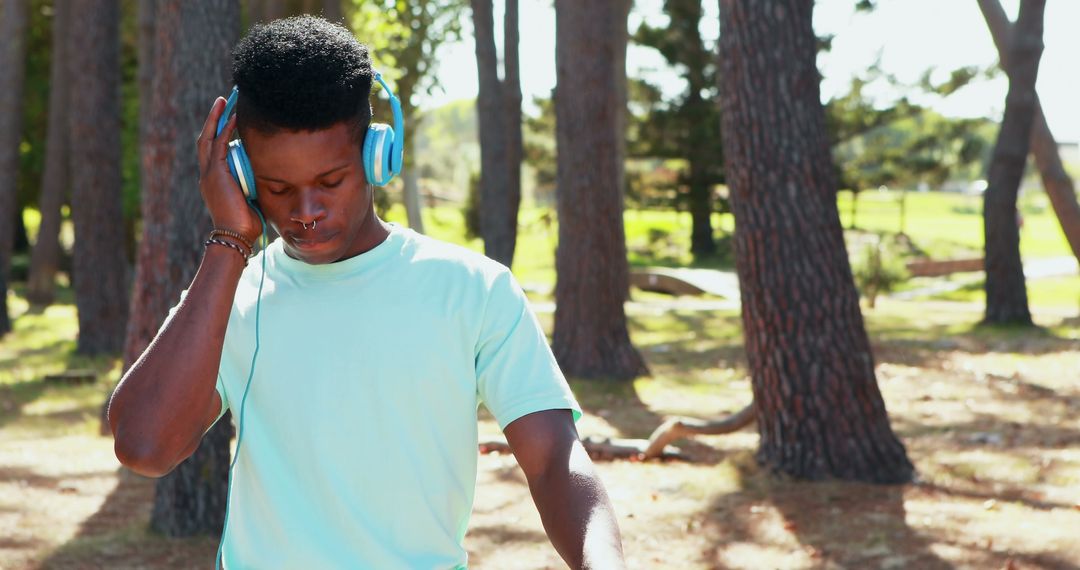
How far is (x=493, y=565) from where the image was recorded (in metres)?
6.49

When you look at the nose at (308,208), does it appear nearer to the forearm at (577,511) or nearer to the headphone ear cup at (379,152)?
the headphone ear cup at (379,152)

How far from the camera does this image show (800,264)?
7527 millimetres

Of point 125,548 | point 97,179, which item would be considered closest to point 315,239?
point 125,548

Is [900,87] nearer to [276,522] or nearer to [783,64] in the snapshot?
[783,64]

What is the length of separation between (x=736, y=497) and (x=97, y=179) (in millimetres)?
10584

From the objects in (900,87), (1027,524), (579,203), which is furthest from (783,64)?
(900,87)

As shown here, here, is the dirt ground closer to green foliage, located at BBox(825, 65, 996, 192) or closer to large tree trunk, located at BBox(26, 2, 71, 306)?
large tree trunk, located at BBox(26, 2, 71, 306)

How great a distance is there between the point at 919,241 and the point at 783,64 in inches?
1592

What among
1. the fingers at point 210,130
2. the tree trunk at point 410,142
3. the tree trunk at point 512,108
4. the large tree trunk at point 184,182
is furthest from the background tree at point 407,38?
the fingers at point 210,130

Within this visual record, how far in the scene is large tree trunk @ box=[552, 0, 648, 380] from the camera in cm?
1209

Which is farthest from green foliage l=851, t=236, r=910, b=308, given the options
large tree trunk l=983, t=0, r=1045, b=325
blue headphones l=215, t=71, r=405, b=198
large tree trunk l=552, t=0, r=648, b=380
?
blue headphones l=215, t=71, r=405, b=198

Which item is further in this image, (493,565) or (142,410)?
(493,565)

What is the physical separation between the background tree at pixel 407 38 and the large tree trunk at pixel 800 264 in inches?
487

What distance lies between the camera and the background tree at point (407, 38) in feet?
68.2
